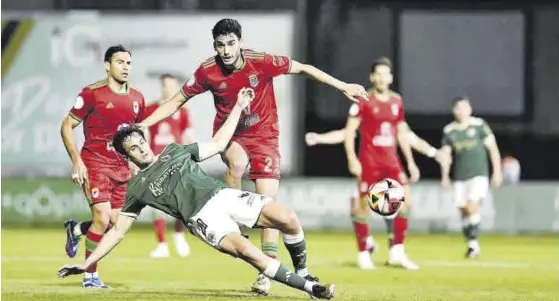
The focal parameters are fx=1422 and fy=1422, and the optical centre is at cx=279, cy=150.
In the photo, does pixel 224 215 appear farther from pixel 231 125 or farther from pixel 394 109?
pixel 394 109

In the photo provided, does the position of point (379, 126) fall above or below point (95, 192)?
above

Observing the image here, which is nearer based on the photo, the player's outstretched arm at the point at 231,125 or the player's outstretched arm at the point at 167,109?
the player's outstretched arm at the point at 231,125

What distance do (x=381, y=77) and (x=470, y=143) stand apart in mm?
3472

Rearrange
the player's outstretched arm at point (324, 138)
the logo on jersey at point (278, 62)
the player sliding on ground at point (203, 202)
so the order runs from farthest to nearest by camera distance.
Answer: the player's outstretched arm at point (324, 138) → the logo on jersey at point (278, 62) → the player sliding on ground at point (203, 202)

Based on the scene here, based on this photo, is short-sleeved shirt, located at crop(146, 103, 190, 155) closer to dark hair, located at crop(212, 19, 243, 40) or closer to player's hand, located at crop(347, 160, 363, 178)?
player's hand, located at crop(347, 160, 363, 178)

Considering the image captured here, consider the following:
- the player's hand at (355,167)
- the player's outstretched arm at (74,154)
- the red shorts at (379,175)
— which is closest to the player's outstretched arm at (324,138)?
the player's hand at (355,167)

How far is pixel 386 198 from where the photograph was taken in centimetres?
1442

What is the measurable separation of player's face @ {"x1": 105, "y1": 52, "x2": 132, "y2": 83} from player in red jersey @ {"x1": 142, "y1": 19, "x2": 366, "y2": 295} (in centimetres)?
96

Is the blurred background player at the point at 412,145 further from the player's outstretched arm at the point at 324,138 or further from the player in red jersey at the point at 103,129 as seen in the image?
the player in red jersey at the point at 103,129

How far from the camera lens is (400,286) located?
13.4 metres

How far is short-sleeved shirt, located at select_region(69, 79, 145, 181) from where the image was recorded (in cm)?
1305

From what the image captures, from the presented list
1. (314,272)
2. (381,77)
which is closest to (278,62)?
(381,77)

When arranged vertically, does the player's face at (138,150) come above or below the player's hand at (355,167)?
above

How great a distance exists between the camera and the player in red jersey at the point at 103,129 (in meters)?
13.0
